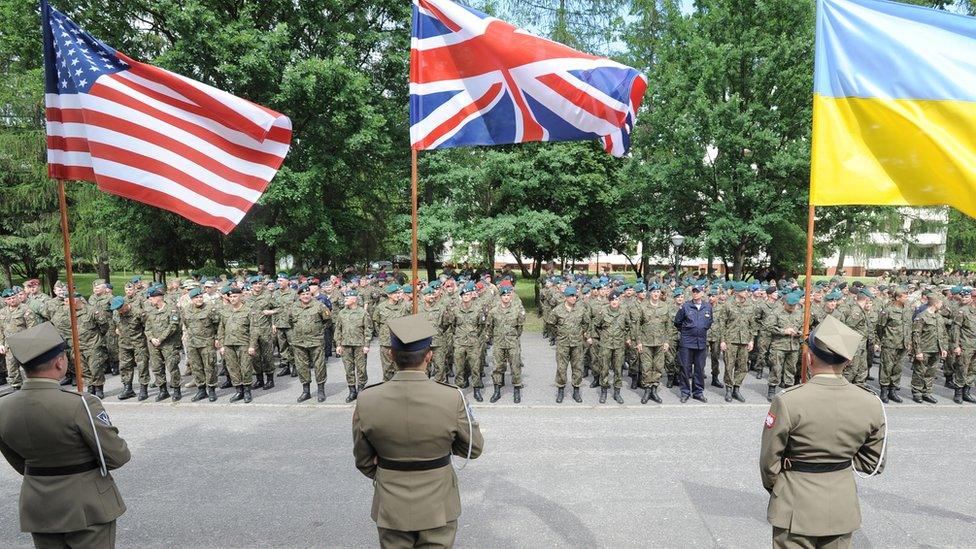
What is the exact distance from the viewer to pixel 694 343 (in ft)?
31.7

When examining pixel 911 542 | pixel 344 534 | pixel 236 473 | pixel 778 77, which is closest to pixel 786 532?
pixel 911 542

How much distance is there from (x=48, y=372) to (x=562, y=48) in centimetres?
494

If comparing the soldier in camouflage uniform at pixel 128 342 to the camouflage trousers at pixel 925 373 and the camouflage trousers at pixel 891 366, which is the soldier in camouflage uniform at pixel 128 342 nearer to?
the camouflage trousers at pixel 891 366

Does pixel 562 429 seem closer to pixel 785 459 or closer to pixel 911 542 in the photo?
pixel 911 542

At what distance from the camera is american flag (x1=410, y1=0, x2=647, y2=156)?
5156 millimetres

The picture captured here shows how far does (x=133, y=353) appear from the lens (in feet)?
32.7

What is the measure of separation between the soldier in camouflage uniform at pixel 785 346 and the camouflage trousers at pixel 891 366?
146cm

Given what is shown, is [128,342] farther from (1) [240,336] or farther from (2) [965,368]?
(2) [965,368]

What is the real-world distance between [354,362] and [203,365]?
103 inches

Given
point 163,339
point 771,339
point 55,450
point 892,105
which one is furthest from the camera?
point 771,339

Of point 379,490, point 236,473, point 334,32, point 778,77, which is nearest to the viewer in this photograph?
point 379,490

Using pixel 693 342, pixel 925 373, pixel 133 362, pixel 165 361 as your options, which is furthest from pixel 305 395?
pixel 925 373

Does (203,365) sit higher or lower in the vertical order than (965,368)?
higher

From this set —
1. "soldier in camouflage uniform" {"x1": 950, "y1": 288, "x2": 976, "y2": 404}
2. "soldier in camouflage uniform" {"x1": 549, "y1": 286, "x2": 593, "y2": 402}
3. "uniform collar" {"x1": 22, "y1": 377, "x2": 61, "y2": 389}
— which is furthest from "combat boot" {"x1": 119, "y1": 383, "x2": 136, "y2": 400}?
"soldier in camouflage uniform" {"x1": 950, "y1": 288, "x2": 976, "y2": 404}
